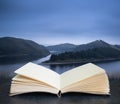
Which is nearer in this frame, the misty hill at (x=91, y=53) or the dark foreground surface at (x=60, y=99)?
the dark foreground surface at (x=60, y=99)

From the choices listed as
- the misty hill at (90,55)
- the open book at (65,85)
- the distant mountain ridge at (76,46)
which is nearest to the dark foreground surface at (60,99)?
the open book at (65,85)

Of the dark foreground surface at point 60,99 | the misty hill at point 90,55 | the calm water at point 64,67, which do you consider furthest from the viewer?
the misty hill at point 90,55

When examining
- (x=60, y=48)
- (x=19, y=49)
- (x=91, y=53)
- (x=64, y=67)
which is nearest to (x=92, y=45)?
(x=91, y=53)

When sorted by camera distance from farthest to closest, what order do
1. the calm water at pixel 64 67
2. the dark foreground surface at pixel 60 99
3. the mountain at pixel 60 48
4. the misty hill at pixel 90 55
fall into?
1. the mountain at pixel 60 48
2. the misty hill at pixel 90 55
3. the calm water at pixel 64 67
4. the dark foreground surface at pixel 60 99

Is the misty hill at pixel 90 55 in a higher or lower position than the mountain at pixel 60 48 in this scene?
lower

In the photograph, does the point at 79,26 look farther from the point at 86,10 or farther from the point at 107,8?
the point at 107,8

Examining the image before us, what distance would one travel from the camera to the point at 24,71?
0.87 m

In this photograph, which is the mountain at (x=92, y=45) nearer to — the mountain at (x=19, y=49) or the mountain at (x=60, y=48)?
the mountain at (x=60, y=48)

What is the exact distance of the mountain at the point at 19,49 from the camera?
5.96ft

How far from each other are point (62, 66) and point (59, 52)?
0.58 feet

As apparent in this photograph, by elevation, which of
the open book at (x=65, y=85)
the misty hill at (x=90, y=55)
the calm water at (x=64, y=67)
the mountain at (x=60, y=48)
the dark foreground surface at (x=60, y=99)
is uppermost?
the mountain at (x=60, y=48)

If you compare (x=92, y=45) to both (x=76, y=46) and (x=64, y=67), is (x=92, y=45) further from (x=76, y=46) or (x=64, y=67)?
(x=64, y=67)

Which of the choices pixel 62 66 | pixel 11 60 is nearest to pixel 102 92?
pixel 62 66

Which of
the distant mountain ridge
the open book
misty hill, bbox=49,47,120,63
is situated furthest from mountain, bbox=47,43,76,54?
the open book
